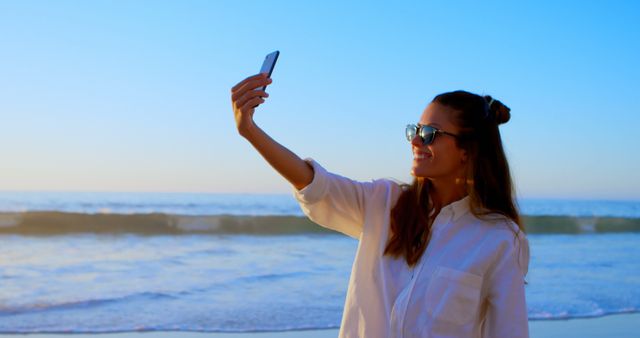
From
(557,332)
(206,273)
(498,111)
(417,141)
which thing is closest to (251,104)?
(417,141)

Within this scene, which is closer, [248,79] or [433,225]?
[248,79]

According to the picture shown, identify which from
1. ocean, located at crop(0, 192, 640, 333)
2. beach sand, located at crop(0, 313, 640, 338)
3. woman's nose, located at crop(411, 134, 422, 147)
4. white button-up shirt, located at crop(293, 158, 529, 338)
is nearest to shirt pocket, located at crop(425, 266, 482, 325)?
white button-up shirt, located at crop(293, 158, 529, 338)

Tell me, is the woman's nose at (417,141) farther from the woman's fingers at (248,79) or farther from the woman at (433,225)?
the woman's fingers at (248,79)

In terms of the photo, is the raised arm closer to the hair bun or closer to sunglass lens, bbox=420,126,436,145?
sunglass lens, bbox=420,126,436,145

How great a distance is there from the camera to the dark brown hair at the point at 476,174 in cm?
232

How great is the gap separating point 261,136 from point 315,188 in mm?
221

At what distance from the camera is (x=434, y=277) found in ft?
7.14

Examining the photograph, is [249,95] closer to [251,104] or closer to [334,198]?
[251,104]

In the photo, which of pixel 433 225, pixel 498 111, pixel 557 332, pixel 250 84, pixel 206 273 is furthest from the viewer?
pixel 206 273

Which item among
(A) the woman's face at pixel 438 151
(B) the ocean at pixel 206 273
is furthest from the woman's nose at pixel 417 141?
(B) the ocean at pixel 206 273

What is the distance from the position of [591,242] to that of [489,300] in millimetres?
13490

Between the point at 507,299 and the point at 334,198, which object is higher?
the point at 334,198

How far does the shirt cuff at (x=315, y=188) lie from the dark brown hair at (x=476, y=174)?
0.87ft

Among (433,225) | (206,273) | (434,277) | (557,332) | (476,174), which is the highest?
(476,174)
